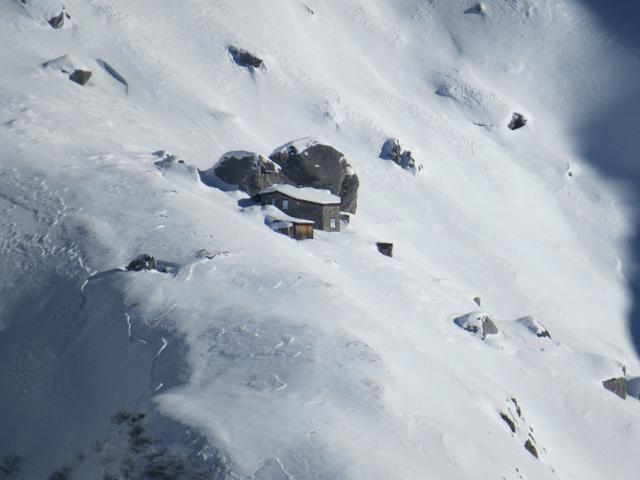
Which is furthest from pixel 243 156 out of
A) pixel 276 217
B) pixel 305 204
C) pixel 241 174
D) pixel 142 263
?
pixel 142 263

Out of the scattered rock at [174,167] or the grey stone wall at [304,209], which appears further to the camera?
the grey stone wall at [304,209]

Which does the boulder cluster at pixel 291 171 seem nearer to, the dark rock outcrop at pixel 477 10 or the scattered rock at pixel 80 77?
the scattered rock at pixel 80 77

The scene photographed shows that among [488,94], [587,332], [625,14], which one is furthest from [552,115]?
[587,332]

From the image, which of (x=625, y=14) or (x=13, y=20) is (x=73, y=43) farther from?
(x=625, y=14)

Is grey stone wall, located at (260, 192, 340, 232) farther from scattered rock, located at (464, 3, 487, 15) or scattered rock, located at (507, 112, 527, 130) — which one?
scattered rock, located at (464, 3, 487, 15)

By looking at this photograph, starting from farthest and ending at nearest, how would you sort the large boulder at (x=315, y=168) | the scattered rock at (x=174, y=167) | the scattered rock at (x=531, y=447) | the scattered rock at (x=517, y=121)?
the scattered rock at (x=517, y=121)
the large boulder at (x=315, y=168)
the scattered rock at (x=174, y=167)
the scattered rock at (x=531, y=447)

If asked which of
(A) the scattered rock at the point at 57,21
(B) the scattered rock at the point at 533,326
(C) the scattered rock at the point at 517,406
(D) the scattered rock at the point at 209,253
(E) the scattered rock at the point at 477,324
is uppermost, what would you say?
(D) the scattered rock at the point at 209,253

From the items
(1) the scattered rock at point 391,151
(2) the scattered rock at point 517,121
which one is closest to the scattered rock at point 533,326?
(1) the scattered rock at point 391,151
